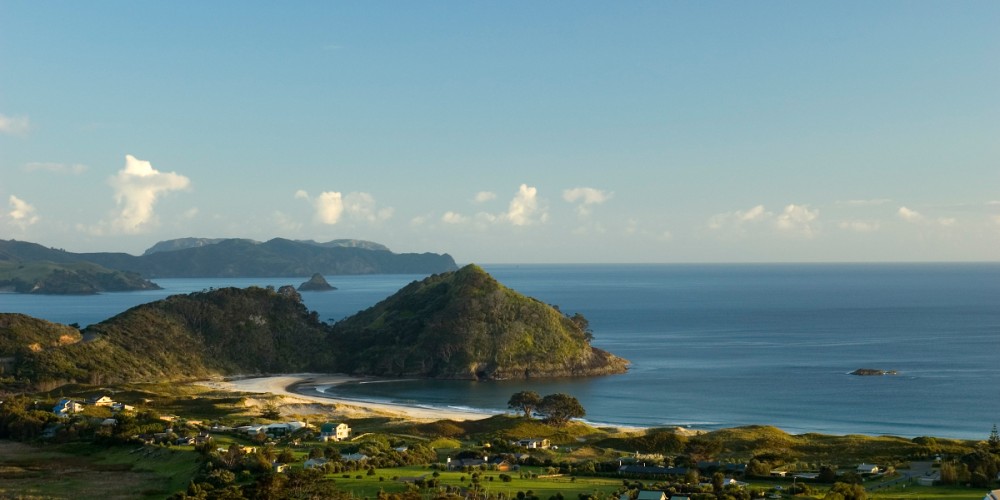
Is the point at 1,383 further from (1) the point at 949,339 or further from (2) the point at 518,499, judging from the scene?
(1) the point at 949,339

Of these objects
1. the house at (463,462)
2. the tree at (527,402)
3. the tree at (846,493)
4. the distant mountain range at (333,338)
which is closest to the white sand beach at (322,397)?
the tree at (527,402)

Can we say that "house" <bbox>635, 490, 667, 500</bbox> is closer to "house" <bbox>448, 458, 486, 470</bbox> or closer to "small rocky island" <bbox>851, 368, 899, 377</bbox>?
"house" <bbox>448, 458, 486, 470</bbox>

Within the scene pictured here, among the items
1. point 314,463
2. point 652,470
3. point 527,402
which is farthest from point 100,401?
point 652,470

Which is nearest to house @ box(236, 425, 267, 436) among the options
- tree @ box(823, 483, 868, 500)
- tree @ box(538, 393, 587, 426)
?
tree @ box(538, 393, 587, 426)

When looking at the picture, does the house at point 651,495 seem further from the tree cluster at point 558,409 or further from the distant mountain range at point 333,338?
the distant mountain range at point 333,338

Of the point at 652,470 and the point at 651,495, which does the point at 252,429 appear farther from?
the point at 651,495

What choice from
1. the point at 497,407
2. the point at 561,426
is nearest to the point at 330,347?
the point at 497,407

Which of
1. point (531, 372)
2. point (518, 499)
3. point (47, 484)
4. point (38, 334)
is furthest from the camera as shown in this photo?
point (531, 372)
